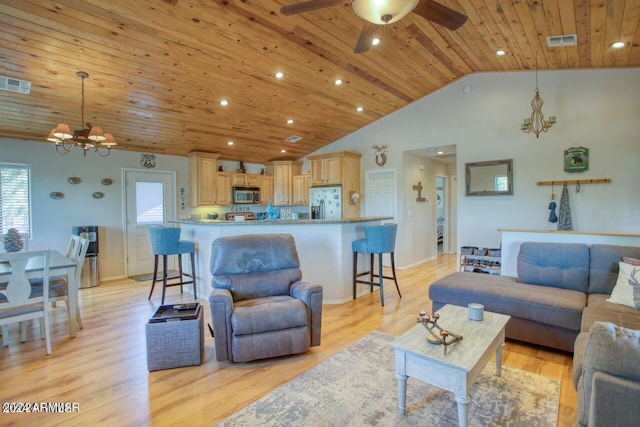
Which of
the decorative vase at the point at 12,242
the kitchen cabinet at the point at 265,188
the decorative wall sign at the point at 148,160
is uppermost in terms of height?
the decorative wall sign at the point at 148,160

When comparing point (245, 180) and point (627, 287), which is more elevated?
point (245, 180)

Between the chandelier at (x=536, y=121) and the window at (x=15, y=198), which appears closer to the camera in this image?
the chandelier at (x=536, y=121)

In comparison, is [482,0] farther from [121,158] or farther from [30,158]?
[30,158]

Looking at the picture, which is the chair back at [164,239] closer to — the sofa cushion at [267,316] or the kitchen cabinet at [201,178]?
the sofa cushion at [267,316]

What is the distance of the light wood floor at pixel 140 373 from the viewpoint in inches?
81.7

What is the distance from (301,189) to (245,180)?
1.33 metres

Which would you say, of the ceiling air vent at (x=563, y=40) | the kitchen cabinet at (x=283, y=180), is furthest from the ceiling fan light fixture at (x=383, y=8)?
the kitchen cabinet at (x=283, y=180)

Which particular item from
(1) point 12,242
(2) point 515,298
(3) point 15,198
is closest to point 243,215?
(3) point 15,198

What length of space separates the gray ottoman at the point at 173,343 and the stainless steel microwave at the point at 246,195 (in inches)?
192

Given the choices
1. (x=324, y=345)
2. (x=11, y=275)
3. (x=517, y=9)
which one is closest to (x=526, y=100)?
(x=517, y=9)

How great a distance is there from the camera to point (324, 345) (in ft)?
9.92

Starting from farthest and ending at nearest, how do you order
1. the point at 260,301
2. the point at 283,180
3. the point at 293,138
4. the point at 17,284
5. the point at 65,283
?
the point at 283,180, the point at 293,138, the point at 65,283, the point at 260,301, the point at 17,284

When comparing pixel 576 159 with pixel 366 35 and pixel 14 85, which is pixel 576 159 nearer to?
pixel 366 35

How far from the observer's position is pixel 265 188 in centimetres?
799
